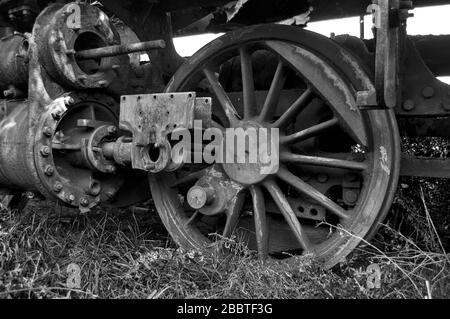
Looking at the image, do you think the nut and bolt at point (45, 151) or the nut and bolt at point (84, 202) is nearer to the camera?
the nut and bolt at point (45, 151)

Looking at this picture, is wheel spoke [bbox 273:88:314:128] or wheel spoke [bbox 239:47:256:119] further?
wheel spoke [bbox 239:47:256:119]

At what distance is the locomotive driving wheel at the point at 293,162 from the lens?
94.7 inches

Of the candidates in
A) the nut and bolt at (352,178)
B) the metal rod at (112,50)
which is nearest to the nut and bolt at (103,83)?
the metal rod at (112,50)

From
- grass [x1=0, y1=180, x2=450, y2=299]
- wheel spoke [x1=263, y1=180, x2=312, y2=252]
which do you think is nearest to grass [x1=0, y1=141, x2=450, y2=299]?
grass [x1=0, y1=180, x2=450, y2=299]

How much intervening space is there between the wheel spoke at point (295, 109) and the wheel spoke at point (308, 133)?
81mm

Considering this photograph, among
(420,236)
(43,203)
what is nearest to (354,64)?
(420,236)

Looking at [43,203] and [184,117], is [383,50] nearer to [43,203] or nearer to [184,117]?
[184,117]

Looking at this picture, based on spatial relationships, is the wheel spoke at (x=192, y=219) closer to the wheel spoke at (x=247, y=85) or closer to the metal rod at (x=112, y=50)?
the wheel spoke at (x=247, y=85)

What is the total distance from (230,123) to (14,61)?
1291mm

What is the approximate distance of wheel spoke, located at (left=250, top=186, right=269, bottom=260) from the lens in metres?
2.66

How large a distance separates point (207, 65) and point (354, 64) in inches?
34.1

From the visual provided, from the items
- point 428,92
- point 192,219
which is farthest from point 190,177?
point 428,92

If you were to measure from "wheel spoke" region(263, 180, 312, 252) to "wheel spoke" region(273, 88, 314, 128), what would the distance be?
0.99ft

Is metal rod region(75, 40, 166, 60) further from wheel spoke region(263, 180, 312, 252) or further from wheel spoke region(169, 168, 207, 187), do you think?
wheel spoke region(263, 180, 312, 252)
